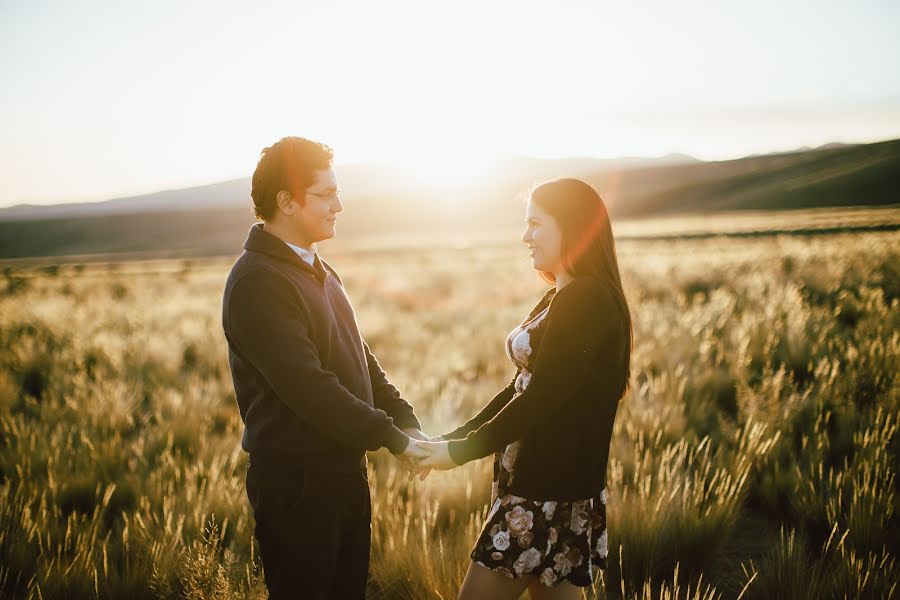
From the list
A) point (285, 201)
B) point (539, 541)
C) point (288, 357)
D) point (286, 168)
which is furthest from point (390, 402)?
point (286, 168)

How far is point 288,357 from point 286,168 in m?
0.78

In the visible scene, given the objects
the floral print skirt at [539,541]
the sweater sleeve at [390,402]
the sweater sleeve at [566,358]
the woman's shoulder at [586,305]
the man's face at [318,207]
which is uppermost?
the man's face at [318,207]

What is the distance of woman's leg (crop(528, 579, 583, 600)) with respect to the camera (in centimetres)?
208

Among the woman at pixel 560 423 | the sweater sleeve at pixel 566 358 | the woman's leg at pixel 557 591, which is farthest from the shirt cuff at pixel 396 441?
the woman's leg at pixel 557 591

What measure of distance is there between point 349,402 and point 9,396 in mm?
6082

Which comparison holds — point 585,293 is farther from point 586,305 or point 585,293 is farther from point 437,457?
point 437,457

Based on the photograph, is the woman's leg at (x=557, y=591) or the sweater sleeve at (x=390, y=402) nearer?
the woman's leg at (x=557, y=591)

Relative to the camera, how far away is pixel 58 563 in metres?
2.76

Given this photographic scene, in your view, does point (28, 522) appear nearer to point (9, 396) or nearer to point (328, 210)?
point (328, 210)

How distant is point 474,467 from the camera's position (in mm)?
3990

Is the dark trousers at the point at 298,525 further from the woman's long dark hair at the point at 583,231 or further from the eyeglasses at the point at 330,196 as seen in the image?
the woman's long dark hair at the point at 583,231

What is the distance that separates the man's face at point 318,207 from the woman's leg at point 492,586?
4.99 ft

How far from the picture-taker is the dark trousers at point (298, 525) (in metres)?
2.02

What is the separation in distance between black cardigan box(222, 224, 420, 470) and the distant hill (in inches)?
2823
